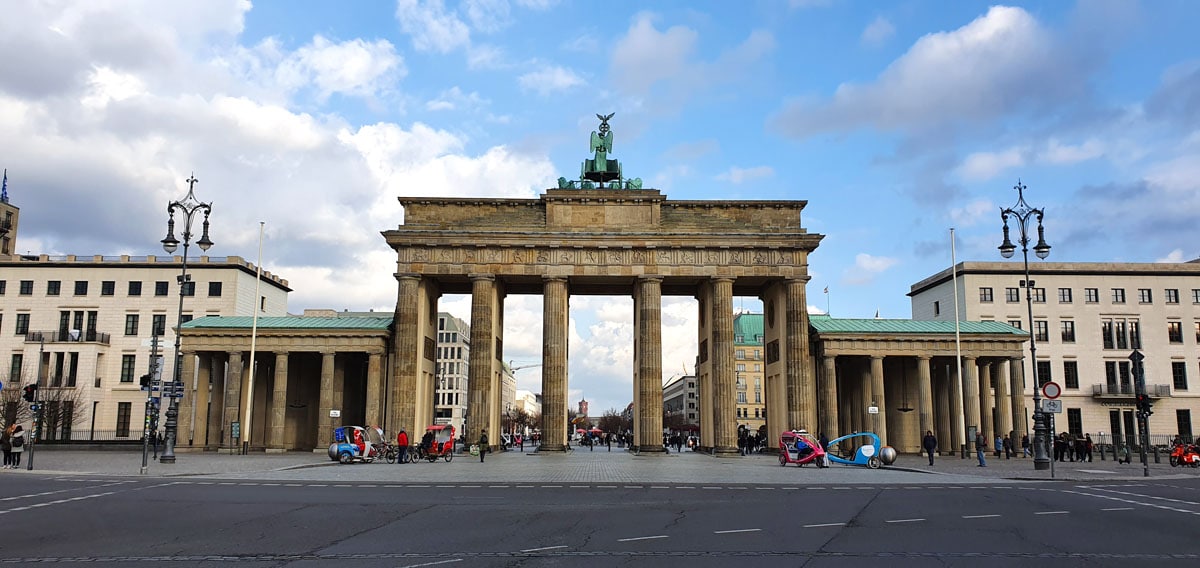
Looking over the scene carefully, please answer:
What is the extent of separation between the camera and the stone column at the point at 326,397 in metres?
56.5

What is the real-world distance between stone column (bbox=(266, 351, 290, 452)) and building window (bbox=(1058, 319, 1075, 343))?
62.4 metres

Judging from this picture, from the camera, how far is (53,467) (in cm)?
3653

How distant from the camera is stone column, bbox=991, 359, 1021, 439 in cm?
5941

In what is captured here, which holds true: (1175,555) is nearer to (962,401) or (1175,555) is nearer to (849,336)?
(849,336)

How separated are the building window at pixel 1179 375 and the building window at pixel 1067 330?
8962 mm

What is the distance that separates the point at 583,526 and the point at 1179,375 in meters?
80.5

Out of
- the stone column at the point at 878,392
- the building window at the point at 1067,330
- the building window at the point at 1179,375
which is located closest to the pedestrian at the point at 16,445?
the stone column at the point at 878,392

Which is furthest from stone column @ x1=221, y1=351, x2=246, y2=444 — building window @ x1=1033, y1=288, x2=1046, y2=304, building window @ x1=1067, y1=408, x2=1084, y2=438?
building window @ x1=1067, y1=408, x2=1084, y2=438

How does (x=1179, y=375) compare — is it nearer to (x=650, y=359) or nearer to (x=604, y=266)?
(x=650, y=359)

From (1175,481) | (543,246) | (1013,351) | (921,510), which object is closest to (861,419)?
(1013,351)

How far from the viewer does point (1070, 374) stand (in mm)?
78125

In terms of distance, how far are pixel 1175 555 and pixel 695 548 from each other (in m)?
7.08

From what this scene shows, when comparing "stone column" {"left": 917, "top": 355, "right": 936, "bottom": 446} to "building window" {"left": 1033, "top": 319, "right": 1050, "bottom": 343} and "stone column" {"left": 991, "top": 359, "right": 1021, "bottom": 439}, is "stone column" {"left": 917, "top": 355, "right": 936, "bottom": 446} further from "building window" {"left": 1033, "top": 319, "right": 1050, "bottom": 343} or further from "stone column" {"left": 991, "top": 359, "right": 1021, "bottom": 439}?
"building window" {"left": 1033, "top": 319, "right": 1050, "bottom": 343}

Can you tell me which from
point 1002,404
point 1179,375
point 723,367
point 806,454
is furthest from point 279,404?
point 1179,375
